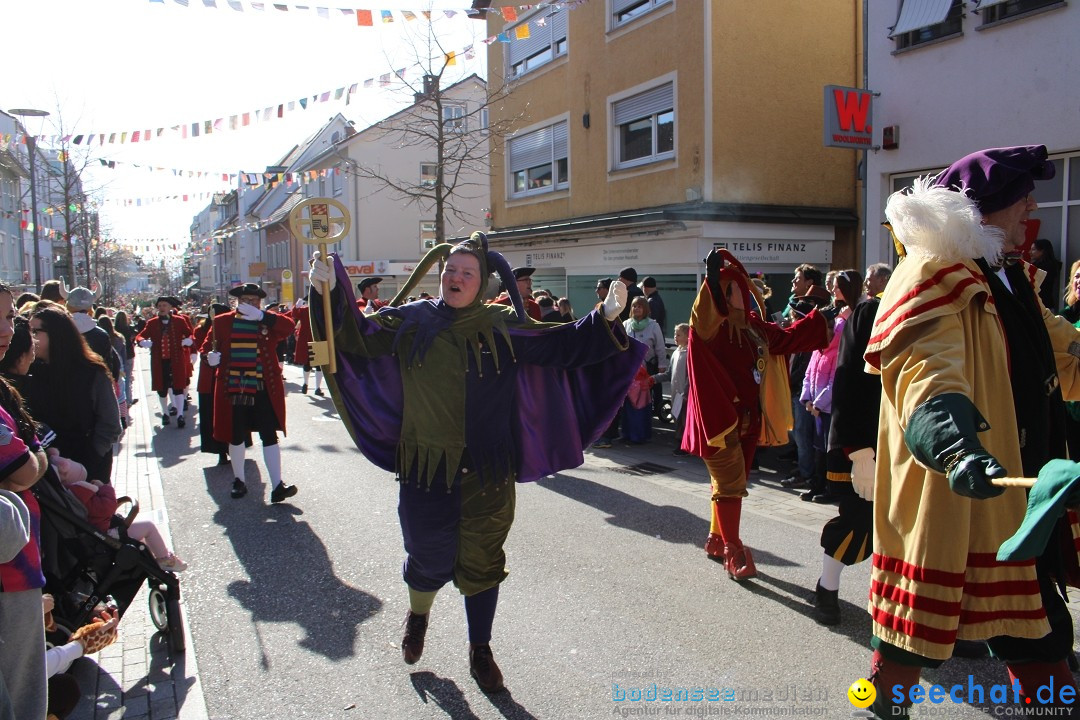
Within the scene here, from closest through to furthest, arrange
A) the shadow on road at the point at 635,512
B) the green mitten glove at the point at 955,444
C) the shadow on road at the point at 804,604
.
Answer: the green mitten glove at the point at 955,444, the shadow on road at the point at 804,604, the shadow on road at the point at 635,512

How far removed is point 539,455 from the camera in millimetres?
3746

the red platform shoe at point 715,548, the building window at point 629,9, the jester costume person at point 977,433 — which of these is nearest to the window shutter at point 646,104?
the building window at point 629,9

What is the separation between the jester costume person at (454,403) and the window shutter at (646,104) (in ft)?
39.1

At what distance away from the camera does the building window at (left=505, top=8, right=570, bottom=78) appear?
57.1 feet

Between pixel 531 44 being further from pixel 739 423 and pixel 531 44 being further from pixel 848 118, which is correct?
pixel 739 423

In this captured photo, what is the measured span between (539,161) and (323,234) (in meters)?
15.6

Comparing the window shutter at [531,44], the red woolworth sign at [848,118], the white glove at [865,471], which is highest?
the window shutter at [531,44]

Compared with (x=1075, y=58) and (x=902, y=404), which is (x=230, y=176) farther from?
(x=902, y=404)

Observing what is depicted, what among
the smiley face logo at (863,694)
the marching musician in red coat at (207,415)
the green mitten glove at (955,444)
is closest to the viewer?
the green mitten glove at (955,444)

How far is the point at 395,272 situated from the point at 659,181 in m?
19.2

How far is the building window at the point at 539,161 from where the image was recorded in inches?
704

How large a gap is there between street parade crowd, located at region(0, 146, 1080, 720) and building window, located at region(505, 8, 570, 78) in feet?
43.1

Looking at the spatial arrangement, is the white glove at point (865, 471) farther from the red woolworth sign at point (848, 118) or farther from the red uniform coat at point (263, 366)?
the red woolworth sign at point (848, 118)

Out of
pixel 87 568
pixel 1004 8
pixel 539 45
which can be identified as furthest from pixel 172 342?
pixel 1004 8
